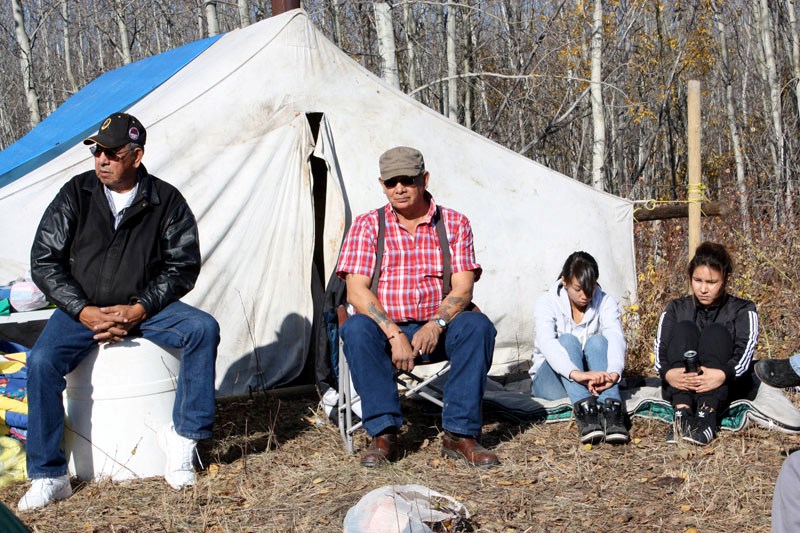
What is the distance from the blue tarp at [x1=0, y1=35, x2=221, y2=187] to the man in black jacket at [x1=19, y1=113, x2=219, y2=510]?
1.08 metres

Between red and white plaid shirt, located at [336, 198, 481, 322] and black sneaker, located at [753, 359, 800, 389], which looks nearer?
black sneaker, located at [753, 359, 800, 389]

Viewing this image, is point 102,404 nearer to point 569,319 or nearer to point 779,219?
point 569,319

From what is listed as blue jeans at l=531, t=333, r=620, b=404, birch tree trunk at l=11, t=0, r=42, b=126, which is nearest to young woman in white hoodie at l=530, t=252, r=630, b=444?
blue jeans at l=531, t=333, r=620, b=404

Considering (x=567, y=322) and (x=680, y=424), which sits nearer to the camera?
(x=680, y=424)

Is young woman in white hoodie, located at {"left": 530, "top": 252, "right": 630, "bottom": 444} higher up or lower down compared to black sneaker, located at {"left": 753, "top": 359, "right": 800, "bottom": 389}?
lower down

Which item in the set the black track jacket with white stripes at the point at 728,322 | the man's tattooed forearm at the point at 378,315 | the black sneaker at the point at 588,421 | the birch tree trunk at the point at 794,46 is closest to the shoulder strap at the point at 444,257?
the man's tattooed forearm at the point at 378,315

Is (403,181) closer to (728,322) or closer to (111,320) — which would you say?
(111,320)

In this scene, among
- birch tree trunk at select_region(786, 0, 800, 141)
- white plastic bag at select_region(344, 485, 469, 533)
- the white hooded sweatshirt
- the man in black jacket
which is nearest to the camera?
white plastic bag at select_region(344, 485, 469, 533)

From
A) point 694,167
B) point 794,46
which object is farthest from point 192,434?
point 794,46

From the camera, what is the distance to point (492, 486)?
345 centimetres

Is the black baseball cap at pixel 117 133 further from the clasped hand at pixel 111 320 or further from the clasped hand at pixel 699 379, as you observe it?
the clasped hand at pixel 699 379

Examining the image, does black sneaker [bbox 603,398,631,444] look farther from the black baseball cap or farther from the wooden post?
the black baseball cap

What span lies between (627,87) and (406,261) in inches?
379

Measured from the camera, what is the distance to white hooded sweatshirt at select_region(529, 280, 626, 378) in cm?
420
